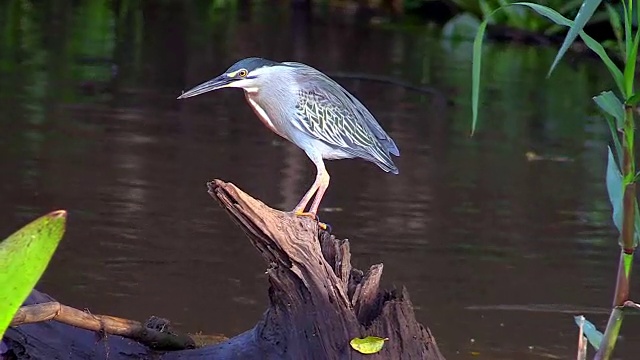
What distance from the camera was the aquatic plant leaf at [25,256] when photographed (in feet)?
7.01

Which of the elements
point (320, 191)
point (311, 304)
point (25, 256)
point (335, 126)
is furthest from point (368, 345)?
point (25, 256)

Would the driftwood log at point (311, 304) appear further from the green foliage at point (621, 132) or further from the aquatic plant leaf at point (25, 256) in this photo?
the aquatic plant leaf at point (25, 256)

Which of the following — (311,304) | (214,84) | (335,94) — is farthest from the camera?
(335,94)

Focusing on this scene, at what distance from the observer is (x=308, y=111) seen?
5.03 metres

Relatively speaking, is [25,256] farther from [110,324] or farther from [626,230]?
[110,324]

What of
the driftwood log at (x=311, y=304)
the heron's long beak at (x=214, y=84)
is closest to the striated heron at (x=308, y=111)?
the heron's long beak at (x=214, y=84)

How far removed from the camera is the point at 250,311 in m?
5.88

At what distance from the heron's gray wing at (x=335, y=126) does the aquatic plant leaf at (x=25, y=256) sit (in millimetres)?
2906

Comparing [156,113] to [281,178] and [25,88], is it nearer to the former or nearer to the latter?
[25,88]

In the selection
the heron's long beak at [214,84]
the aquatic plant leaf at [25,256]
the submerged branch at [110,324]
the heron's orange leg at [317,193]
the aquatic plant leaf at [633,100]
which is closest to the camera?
the aquatic plant leaf at [25,256]

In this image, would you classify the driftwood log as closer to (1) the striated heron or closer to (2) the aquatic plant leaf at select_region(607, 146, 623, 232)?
(1) the striated heron

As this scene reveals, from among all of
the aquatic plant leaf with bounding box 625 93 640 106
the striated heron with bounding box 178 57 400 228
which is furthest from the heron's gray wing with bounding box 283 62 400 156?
the aquatic plant leaf with bounding box 625 93 640 106

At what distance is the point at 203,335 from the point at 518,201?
136 inches

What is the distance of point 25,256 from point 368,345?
2155 millimetres
